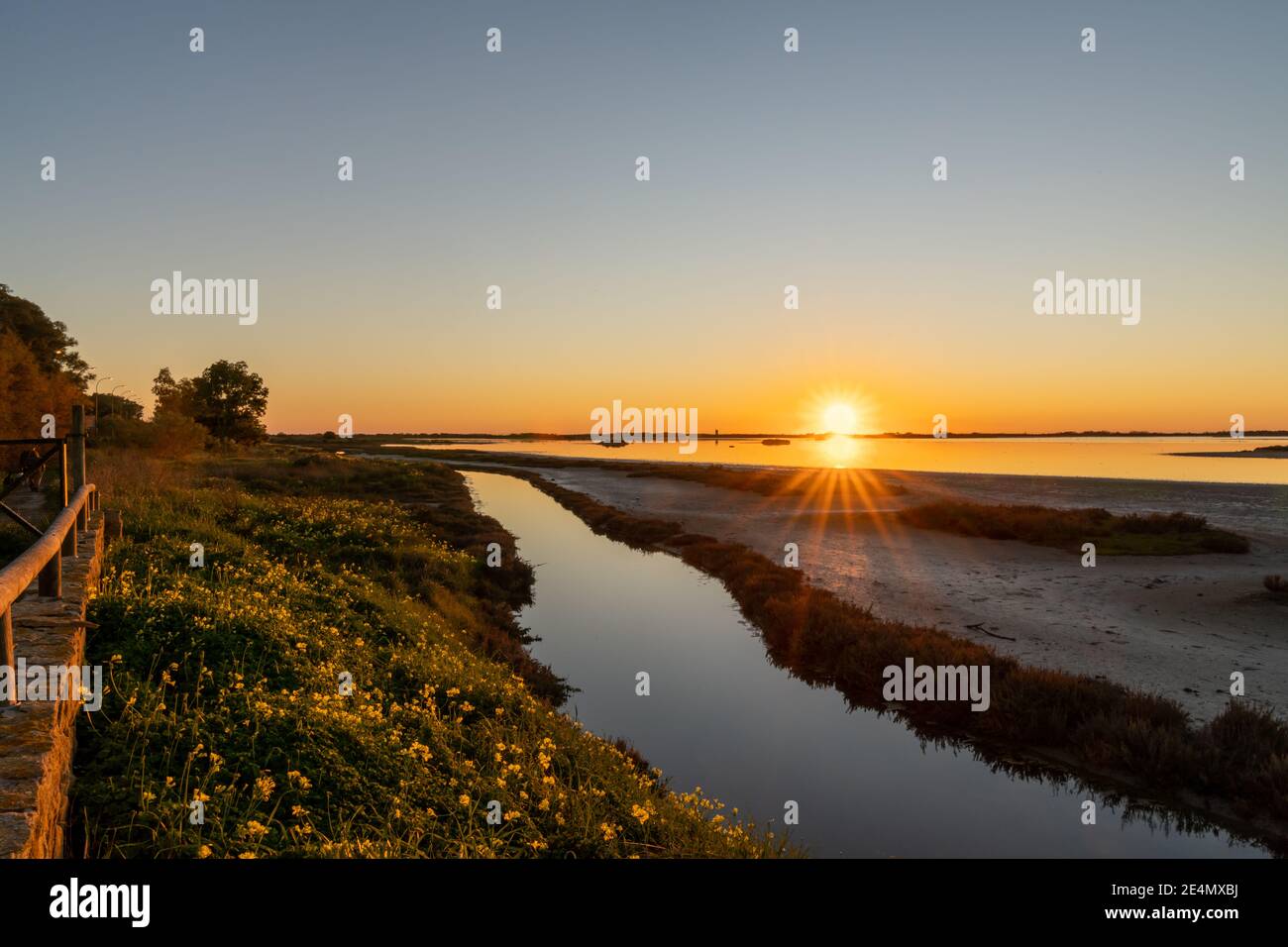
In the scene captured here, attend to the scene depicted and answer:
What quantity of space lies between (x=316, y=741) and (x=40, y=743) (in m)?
2.04

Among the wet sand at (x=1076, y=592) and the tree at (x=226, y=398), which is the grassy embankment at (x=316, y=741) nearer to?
the wet sand at (x=1076, y=592)

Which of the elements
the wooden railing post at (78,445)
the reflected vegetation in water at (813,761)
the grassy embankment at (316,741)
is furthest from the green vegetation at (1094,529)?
the wooden railing post at (78,445)

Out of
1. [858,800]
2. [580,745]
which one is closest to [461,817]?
[580,745]

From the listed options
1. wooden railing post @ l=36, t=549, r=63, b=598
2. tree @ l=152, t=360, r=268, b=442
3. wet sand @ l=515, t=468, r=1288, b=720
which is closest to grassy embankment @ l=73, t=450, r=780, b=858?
wooden railing post @ l=36, t=549, r=63, b=598

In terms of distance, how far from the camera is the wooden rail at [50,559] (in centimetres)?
441

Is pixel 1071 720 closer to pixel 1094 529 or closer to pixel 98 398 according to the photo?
pixel 1094 529

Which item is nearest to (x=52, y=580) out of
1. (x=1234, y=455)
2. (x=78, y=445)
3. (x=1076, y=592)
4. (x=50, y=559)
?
(x=50, y=559)

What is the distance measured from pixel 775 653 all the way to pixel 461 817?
10.4m

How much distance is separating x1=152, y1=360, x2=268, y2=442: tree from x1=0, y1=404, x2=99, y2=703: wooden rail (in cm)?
8331

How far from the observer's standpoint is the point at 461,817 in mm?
5527

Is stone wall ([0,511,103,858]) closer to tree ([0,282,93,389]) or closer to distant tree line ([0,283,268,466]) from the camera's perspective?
distant tree line ([0,283,268,466])

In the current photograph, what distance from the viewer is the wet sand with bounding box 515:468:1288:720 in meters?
12.5
